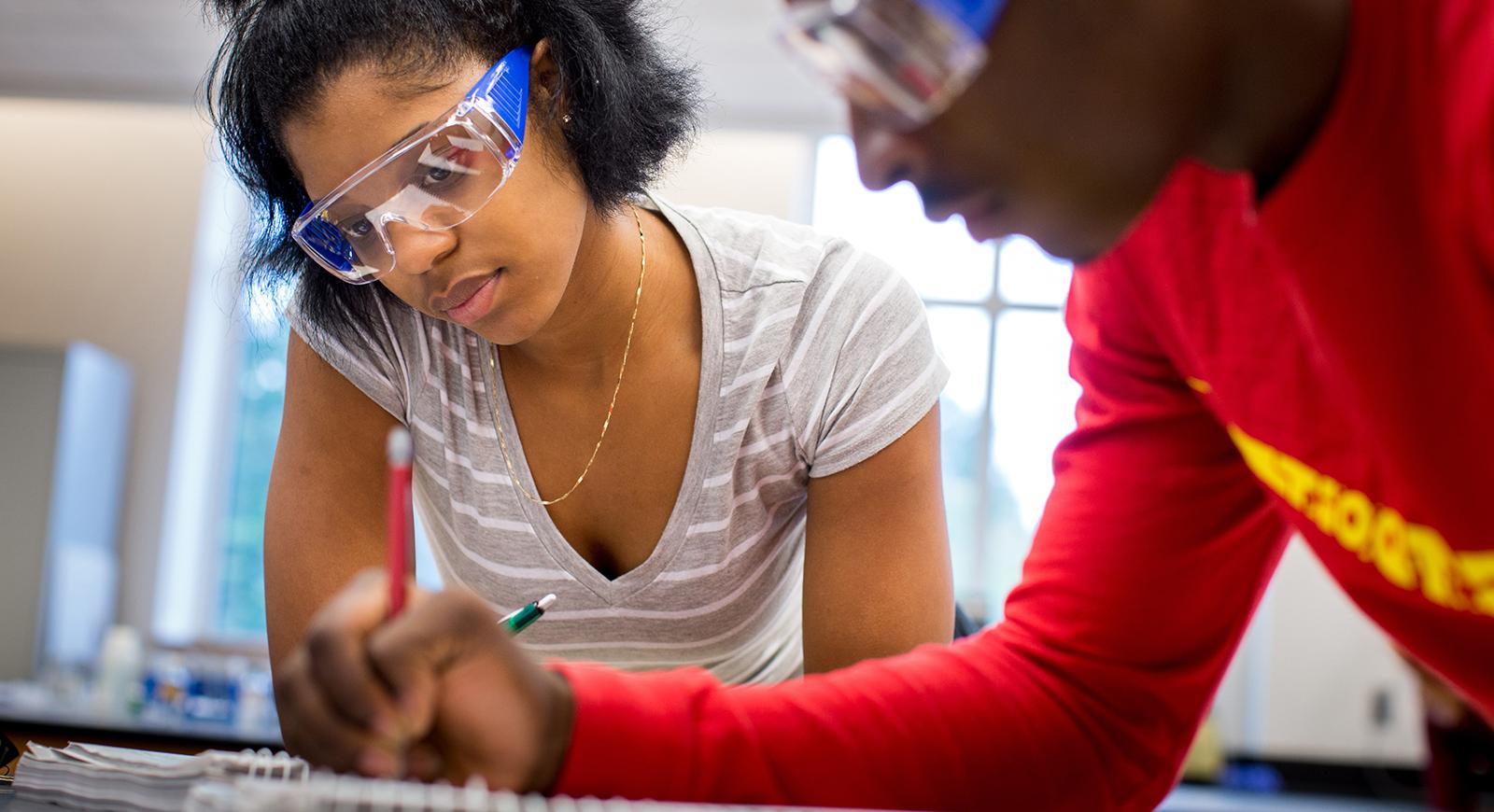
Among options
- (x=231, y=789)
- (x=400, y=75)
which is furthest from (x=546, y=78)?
(x=231, y=789)

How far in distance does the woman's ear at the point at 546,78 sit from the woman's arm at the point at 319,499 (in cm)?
34

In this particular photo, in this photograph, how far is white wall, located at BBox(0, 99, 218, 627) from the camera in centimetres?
546

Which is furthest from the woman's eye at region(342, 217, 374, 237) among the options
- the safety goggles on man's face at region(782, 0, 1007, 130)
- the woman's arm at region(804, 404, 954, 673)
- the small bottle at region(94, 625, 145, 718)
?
the small bottle at region(94, 625, 145, 718)

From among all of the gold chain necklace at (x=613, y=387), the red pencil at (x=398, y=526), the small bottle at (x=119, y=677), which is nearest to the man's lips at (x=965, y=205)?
the red pencil at (x=398, y=526)

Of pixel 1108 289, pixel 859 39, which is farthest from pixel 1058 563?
pixel 859 39

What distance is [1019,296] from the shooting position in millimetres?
5836

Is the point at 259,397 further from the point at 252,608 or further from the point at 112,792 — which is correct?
the point at 112,792

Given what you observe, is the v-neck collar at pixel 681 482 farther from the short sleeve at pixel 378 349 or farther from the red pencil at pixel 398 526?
the red pencil at pixel 398 526

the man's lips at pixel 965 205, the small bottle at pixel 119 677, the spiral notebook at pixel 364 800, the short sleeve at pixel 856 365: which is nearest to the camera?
the spiral notebook at pixel 364 800

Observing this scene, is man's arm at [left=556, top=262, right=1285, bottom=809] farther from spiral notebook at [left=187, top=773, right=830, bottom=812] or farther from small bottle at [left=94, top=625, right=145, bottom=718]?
small bottle at [left=94, top=625, right=145, bottom=718]

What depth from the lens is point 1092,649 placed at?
900 millimetres

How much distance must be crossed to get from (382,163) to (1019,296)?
504 centimetres

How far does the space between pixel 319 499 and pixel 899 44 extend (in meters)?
0.83

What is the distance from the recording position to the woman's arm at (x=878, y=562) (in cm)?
115
